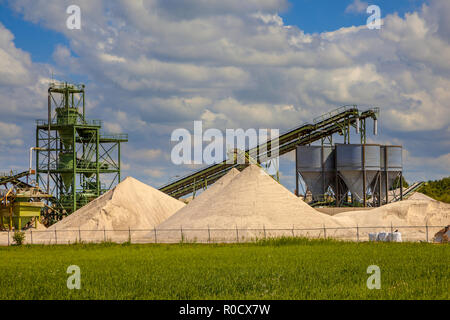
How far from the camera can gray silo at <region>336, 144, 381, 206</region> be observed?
61938 mm

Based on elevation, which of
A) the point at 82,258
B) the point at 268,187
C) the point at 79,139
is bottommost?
the point at 82,258

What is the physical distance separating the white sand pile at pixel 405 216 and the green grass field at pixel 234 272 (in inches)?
627

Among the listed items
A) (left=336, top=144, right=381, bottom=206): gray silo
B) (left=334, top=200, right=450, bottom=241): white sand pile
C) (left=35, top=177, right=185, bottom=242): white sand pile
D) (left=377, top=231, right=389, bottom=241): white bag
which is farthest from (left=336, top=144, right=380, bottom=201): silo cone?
(left=377, top=231, right=389, bottom=241): white bag

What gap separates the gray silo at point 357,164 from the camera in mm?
61938

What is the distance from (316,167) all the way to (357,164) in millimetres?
4491

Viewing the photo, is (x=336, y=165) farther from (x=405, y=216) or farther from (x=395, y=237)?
(x=395, y=237)

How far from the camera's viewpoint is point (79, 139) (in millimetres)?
65188

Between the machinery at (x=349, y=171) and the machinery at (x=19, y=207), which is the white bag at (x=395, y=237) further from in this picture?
the machinery at (x=19, y=207)

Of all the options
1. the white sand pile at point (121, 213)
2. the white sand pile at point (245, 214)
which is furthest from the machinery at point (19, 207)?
the white sand pile at point (245, 214)
